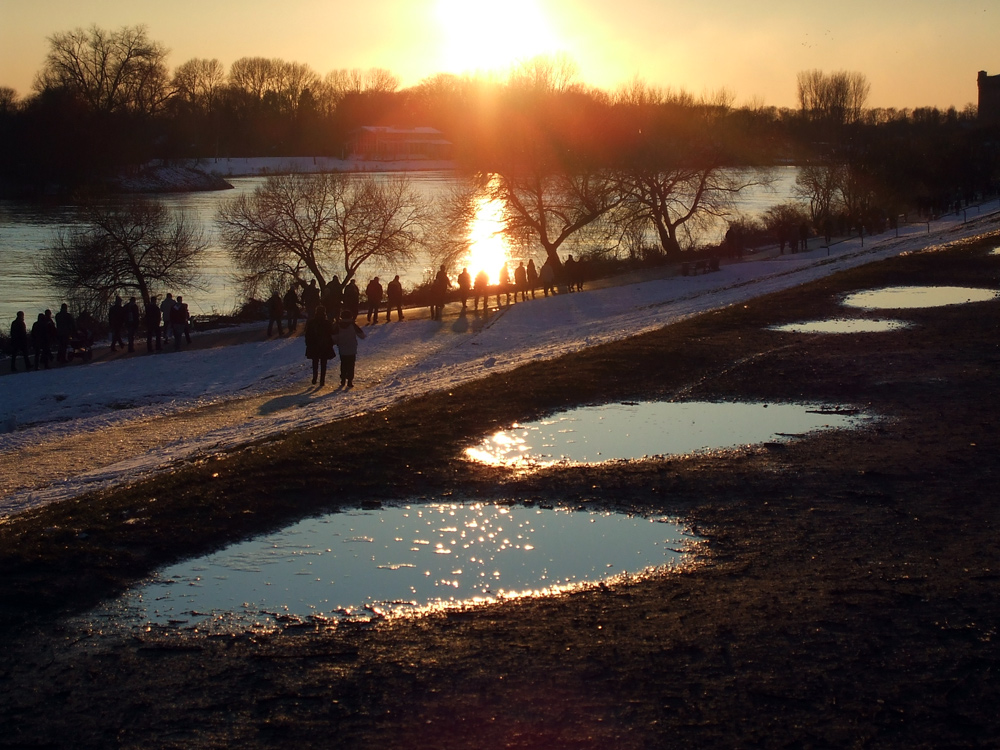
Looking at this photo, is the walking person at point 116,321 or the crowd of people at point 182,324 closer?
the crowd of people at point 182,324

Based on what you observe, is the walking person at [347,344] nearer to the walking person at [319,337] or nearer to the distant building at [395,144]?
the walking person at [319,337]

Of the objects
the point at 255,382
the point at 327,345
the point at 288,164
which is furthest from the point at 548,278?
the point at 288,164

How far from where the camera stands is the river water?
38469 millimetres

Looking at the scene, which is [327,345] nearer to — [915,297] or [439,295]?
[439,295]

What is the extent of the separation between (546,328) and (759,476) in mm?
17155

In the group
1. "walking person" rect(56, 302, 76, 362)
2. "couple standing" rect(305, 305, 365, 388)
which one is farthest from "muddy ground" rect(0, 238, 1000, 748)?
"walking person" rect(56, 302, 76, 362)

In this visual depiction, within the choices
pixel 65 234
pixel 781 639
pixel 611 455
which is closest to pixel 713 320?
pixel 611 455

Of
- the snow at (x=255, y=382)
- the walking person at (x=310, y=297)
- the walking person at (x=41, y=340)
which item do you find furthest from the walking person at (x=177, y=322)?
the walking person at (x=310, y=297)

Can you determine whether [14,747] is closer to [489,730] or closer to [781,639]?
[489,730]

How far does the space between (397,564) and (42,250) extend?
155 ft

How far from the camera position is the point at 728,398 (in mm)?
12477

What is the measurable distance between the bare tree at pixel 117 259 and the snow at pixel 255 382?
1187 centimetres

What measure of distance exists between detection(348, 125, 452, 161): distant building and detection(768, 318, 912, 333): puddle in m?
113

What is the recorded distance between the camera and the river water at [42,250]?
126 ft
